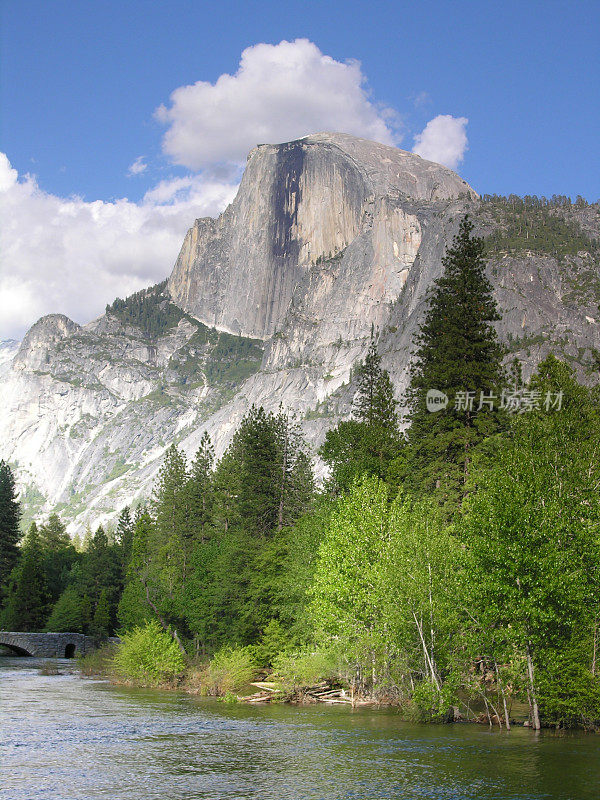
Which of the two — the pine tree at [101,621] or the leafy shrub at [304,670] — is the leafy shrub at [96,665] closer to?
the leafy shrub at [304,670]

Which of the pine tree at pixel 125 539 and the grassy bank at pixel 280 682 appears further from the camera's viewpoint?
the pine tree at pixel 125 539

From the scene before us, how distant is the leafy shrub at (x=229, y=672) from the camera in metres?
49.9

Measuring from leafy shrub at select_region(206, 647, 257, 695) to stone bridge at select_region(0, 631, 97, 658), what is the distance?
45017 mm

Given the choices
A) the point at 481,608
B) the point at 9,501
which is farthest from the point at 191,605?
the point at 9,501

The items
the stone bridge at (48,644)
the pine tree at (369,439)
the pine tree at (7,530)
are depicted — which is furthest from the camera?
the pine tree at (7,530)

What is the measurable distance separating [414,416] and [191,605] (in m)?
26.2

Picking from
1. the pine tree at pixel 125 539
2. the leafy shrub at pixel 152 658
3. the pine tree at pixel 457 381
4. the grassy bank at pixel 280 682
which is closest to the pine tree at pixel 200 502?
the grassy bank at pixel 280 682

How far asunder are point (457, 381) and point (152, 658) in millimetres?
31328

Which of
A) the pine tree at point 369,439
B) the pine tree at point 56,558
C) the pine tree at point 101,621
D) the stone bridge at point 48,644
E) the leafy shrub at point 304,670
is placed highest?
the pine tree at point 369,439

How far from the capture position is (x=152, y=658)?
5731 centimetres

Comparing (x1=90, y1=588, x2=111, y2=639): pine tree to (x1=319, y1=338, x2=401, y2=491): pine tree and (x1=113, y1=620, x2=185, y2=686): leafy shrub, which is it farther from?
(x1=319, y1=338, x2=401, y2=491): pine tree

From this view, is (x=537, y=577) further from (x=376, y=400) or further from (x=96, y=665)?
(x=96, y=665)

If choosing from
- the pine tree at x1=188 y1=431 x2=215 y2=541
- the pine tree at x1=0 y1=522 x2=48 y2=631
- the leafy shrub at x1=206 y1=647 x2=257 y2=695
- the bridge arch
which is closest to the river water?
the leafy shrub at x1=206 y1=647 x2=257 y2=695

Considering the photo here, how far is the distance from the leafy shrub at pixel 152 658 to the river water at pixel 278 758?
16.2 meters
